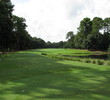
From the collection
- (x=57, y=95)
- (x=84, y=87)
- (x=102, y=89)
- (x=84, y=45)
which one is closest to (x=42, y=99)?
(x=57, y=95)

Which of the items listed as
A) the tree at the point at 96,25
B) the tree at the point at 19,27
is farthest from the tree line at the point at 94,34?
the tree at the point at 19,27

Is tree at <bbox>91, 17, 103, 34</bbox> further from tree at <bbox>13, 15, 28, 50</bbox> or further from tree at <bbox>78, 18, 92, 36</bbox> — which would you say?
tree at <bbox>13, 15, 28, 50</bbox>

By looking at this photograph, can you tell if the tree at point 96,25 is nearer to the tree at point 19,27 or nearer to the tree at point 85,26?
the tree at point 85,26

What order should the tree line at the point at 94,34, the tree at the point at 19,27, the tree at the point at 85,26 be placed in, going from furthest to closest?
the tree at the point at 85,26
the tree line at the point at 94,34
the tree at the point at 19,27

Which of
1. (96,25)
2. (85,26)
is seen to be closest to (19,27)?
(85,26)

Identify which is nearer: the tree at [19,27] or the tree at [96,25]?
the tree at [19,27]

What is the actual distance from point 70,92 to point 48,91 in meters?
0.77

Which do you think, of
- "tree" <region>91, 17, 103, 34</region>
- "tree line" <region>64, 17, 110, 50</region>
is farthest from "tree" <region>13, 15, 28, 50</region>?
"tree" <region>91, 17, 103, 34</region>

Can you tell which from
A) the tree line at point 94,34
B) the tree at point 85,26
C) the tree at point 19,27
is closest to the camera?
the tree at point 19,27

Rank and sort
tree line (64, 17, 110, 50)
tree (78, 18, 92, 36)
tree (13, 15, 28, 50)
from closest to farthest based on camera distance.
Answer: tree (13, 15, 28, 50) → tree line (64, 17, 110, 50) → tree (78, 18, 92, 36)

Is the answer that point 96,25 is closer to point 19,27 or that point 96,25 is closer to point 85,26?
point 85,26

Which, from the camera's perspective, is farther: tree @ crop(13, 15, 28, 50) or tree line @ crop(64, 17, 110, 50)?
tree line @ crop(64, 17, 110, 50)

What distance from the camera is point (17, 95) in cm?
442

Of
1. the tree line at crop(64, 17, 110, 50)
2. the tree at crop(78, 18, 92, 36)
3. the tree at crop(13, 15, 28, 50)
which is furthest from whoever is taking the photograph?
the tree at crop(78, 18, 92, 36)
